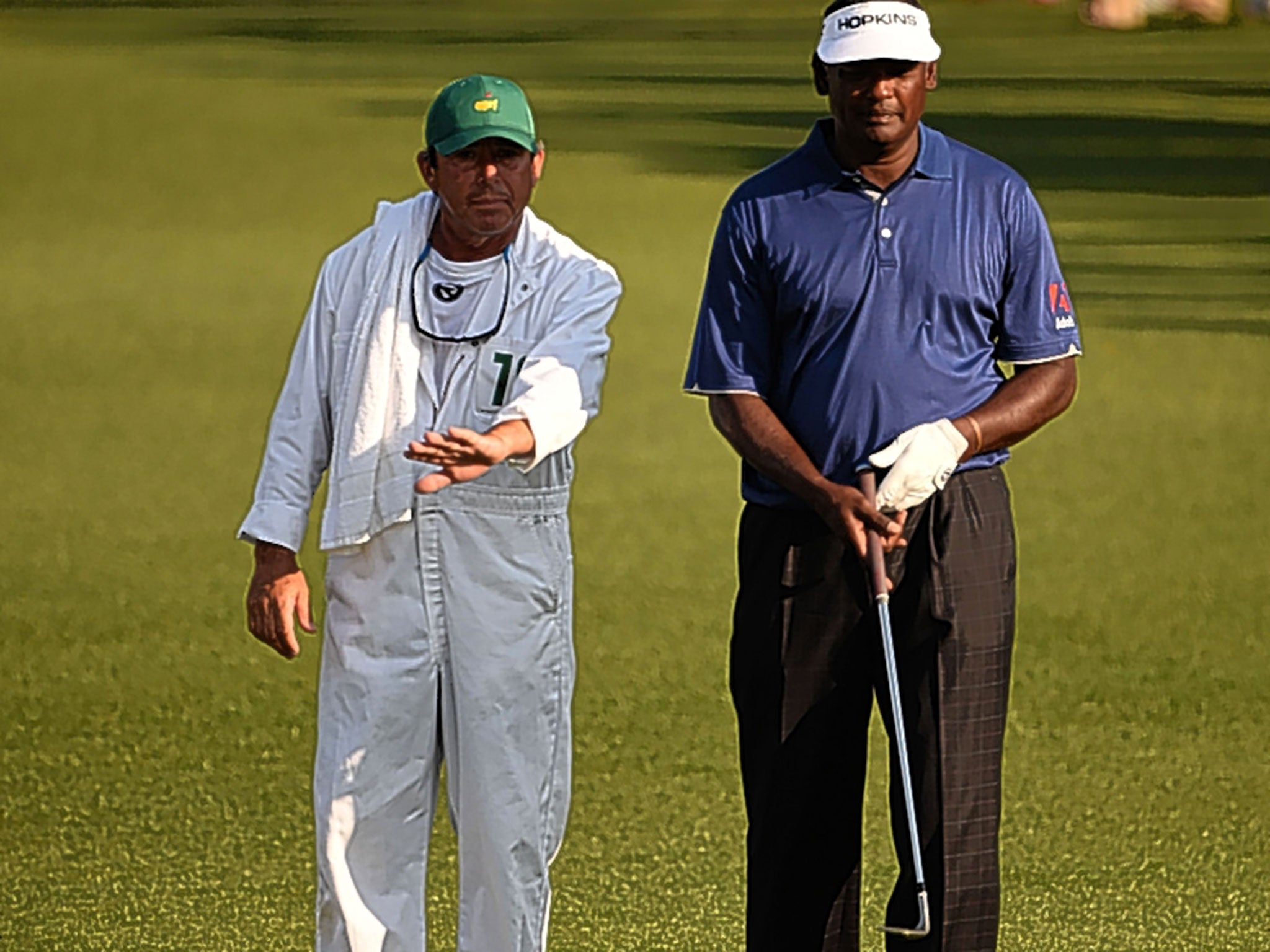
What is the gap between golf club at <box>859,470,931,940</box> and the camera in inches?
165

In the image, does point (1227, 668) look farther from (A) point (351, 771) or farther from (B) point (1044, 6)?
(B) point (1044, 6)

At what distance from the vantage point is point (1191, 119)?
1923 cm

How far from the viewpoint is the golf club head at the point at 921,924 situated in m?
4.27

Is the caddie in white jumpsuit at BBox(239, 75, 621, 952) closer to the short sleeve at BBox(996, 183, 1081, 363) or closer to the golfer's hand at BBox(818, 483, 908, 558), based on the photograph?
the golfer's hand at BBox(818, 483, 908, 558)

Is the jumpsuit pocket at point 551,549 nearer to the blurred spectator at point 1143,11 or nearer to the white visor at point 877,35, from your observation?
the white visor at point 877,35

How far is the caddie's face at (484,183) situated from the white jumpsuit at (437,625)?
99 mm

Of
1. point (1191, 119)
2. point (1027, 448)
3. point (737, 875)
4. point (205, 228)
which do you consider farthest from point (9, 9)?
point (737, 875)

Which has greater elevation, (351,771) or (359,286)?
(359,286)

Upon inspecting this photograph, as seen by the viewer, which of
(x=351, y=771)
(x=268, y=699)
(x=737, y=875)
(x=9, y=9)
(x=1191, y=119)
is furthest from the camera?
(x=9, y=9)

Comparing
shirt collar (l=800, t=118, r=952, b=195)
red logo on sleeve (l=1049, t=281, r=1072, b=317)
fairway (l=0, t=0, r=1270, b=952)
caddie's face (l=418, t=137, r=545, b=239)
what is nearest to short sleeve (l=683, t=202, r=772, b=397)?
shirt collar (l=800, t=118, r=952, b=195)

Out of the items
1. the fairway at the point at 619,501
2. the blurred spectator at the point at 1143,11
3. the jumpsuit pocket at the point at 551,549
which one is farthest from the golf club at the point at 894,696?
the blurred spectator at the point at 1143,11

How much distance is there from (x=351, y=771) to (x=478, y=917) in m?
0.33

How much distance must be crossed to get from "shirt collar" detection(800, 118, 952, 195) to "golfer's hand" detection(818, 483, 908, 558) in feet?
1.71

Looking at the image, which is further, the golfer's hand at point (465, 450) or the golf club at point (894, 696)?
the golf club at point (894, 696)
